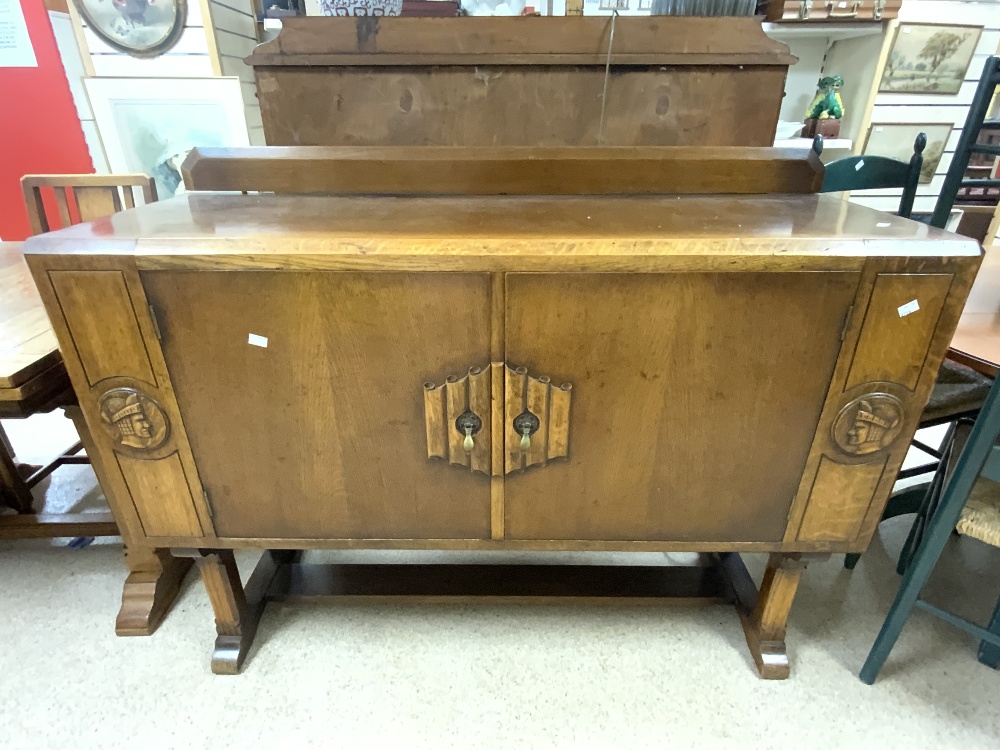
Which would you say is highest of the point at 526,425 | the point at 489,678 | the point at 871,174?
the point at 871,174

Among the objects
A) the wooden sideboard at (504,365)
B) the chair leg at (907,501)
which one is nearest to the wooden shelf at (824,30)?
the wooden sideboard at (504,365)

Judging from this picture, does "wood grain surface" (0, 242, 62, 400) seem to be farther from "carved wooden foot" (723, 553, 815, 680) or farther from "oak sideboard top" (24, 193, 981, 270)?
"carved wooden foot" (723, 553, 815, 680)

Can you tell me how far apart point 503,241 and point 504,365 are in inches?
8.1

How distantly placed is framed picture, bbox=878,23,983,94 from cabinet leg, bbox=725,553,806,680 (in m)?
2.45

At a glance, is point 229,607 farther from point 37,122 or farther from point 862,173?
point 37,122

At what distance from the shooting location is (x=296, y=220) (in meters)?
1.00

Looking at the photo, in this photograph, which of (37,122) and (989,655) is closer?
(989,655)

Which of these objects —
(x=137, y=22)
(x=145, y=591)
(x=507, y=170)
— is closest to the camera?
(x=507, y=170)

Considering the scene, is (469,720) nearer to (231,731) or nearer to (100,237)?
(231,731)

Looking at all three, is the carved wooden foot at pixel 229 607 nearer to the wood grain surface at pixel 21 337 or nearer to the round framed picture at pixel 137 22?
the wood grain surface at pixel 21 337

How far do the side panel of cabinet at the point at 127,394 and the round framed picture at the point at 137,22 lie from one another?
6.75 ft

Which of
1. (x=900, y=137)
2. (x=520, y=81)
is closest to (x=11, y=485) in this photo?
(x=520, y=81)

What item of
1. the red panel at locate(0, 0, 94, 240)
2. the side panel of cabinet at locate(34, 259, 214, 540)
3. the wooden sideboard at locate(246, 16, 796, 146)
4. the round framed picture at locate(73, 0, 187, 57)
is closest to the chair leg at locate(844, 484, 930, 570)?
the wooden sideboard at locate(246, 16, 796, 146)

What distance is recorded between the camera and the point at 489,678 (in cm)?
130
